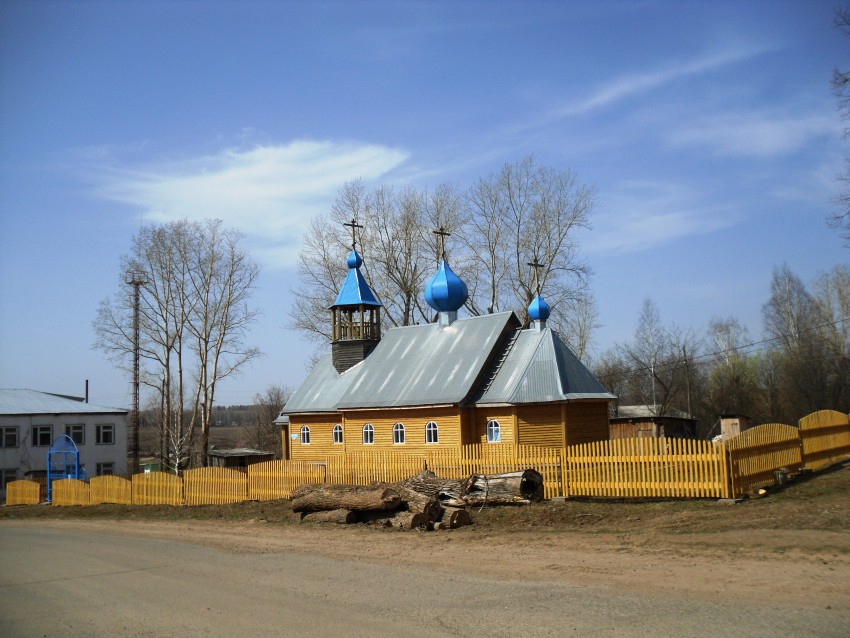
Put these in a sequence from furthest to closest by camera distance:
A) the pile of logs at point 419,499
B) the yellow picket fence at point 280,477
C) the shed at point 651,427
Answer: the shed at point 651,427 → the yellow picket fence at point 280,477 → the pile of logs at point 419,499

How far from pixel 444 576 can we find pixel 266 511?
11.8m

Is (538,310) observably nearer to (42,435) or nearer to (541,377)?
(541,377)

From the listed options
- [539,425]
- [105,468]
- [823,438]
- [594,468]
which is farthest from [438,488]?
[105,468]

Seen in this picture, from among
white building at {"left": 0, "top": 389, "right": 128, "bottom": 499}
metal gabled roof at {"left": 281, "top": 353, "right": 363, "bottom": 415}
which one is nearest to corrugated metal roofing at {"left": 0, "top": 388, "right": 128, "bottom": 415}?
white building at {"left": 0, "top": 389, "right": 128, "bottom": 499}

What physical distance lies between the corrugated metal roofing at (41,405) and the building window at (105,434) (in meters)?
0.99

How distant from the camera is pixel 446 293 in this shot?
32.0 metres

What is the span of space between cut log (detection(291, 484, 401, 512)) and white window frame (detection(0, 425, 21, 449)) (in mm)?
33008

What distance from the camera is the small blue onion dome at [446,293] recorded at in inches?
1260

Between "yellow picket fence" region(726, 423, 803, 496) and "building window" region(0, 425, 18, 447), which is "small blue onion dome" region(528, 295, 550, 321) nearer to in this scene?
"yellow picket fence" region(726, 423, 803, 496)

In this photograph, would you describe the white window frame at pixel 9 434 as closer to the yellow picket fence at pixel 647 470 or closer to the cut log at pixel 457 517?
the cut log at pixel 457 517

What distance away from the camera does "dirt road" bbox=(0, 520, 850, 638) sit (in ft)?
27.9

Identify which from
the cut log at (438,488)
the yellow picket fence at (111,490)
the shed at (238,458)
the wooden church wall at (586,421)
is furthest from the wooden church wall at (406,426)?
the shed at (238,458)

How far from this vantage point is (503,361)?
28500 mm

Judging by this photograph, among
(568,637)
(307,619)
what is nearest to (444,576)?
(307,619)
